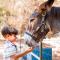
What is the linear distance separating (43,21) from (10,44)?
466 millimetres

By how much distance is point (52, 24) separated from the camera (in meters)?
1.48

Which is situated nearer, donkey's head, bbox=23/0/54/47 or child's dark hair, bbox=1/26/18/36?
donkey's head, bbox=23/0/54/47

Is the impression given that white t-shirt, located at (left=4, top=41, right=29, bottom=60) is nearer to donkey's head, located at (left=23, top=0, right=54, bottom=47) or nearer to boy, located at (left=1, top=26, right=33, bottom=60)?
boy, located at (left=1, top=26, right=33, bottom=60)

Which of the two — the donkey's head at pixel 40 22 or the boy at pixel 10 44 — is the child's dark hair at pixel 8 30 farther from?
the donkey's head at pixel 40 22

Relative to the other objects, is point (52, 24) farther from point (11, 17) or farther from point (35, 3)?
point (11, 17)

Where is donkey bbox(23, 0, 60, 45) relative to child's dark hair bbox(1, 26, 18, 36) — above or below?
above

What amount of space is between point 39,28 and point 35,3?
340 millimetres

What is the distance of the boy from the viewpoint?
5.46ft

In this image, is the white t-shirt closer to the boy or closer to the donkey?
the boy

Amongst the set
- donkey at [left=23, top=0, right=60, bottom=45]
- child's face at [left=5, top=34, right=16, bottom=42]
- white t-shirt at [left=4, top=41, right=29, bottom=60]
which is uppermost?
donkey at [left=23, top=0, right=60, bottom=45]

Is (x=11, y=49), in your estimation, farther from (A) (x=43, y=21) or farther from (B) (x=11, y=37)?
(A) (x=43, y=21)

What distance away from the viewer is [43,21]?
1412 millimetres

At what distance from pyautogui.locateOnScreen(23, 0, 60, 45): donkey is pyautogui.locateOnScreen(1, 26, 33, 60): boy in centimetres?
26

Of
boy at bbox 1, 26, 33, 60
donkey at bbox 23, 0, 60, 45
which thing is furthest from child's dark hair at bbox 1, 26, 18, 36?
donkey at bbox 23, 0, 60, 45
